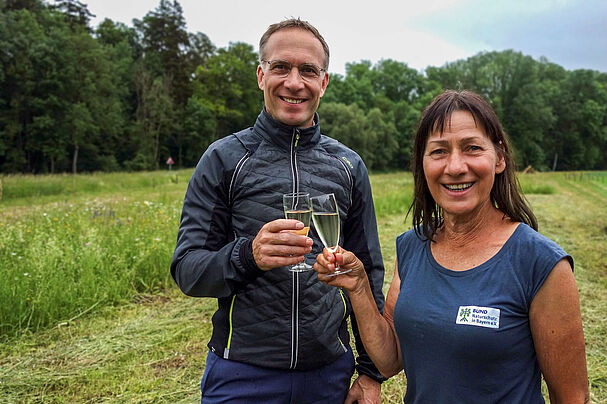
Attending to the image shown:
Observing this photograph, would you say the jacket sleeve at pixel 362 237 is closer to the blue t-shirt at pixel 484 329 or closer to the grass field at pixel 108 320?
the blue t-shirt at pixel 484 329

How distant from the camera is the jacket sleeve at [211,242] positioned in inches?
75.2

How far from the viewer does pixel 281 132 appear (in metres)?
2.25

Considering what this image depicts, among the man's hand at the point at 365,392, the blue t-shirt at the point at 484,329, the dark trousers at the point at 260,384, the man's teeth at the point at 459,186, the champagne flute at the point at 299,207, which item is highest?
the man's teeth at the point at 459,186

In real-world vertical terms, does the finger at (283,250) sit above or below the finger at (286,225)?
below

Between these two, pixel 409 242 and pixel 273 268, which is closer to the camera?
pixel 273 268

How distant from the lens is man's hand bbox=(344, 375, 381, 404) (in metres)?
2.32

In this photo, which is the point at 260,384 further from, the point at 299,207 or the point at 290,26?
the point at 290,26

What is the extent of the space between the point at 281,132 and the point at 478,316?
4.06 ft

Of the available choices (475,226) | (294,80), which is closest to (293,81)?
(294,80)

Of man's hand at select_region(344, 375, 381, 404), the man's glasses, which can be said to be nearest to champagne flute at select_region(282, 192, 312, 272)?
the man's glasses

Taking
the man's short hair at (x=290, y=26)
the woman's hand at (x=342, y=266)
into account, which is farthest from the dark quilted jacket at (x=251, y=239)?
the man's short hair at (x=290, y=26)

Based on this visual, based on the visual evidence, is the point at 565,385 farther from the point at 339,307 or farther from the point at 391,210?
the point at 391,210

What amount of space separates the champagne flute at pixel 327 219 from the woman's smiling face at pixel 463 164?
47 cm

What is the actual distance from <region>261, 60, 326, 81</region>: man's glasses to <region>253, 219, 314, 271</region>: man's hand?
0.89m
